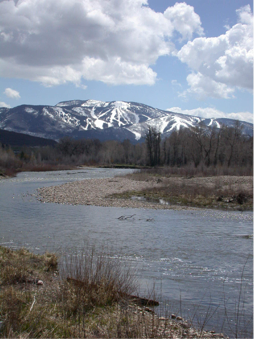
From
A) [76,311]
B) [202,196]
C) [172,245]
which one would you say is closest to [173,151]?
[202,196]

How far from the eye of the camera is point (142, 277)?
1001cm

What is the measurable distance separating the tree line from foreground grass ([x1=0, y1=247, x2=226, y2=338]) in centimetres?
5744

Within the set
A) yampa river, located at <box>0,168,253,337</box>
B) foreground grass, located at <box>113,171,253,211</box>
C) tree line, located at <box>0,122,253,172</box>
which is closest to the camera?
yampa river, located at <box>0,168,253,337</box>

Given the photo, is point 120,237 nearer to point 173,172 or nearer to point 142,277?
point 142,277

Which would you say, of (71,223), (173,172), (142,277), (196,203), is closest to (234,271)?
(142,277)

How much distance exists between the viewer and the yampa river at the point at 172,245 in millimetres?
8219

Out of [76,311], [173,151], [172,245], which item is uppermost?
[173,151]

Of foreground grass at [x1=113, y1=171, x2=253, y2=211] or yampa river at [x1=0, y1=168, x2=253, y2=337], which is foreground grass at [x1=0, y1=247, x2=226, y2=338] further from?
foreground grass at [x1=113, y1=171, x2=253, y2=211]

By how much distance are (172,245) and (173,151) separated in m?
109

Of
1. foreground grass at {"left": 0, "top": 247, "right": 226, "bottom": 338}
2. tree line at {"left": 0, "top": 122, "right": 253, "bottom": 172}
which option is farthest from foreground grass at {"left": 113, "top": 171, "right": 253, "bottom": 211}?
tree line at {"left": 0, "top": 122, "right": 253, "bottom": 172}

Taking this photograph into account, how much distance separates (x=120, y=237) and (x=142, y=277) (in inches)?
226

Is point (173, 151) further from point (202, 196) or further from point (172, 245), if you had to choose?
point (172, 245)

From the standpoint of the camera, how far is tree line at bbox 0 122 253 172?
82.4 metres

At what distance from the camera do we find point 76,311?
255 inches
